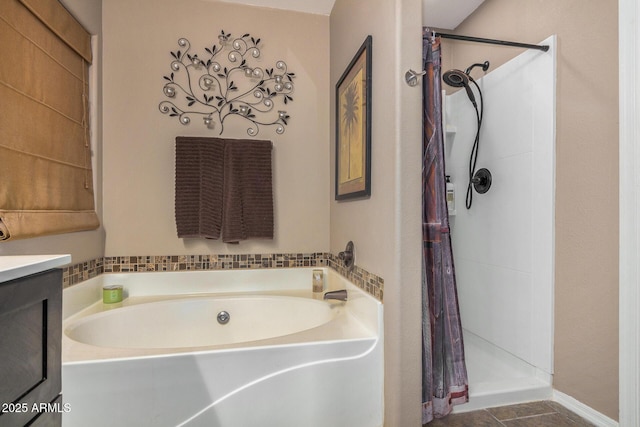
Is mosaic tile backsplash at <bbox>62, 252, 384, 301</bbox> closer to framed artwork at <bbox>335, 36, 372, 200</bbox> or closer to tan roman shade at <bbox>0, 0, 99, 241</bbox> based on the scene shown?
tan roman shade at <bbox>0, 0, 99, 241</bbox>

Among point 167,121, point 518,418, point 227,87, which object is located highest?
point 227,87

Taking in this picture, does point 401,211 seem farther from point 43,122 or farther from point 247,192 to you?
point 43,122

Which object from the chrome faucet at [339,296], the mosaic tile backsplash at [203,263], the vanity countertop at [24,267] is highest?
the vanity countertop at [24,267]

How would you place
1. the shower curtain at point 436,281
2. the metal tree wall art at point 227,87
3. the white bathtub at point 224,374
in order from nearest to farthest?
1. the white bathtub at point 224,374
2. the shower curtain at point 436,281
3. the metal tree wall art at point 227,87

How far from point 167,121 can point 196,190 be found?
49 cm

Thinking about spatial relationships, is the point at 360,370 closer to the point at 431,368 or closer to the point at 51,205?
the point at 431,368

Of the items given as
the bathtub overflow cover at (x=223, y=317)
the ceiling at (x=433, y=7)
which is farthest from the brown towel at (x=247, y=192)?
the ceiling at (x=433, y=7)

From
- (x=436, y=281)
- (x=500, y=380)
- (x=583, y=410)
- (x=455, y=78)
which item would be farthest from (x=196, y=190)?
(x=583, y=410)

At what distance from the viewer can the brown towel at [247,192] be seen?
2.12m

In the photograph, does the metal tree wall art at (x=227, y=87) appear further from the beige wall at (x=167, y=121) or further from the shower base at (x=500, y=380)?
the shower base at (x=500, y=380)

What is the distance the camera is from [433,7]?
2.38 meters

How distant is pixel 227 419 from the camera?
4.19 feet

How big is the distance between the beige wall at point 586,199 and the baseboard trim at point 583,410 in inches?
1.0

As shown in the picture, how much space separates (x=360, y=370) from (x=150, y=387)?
817 millimetres
